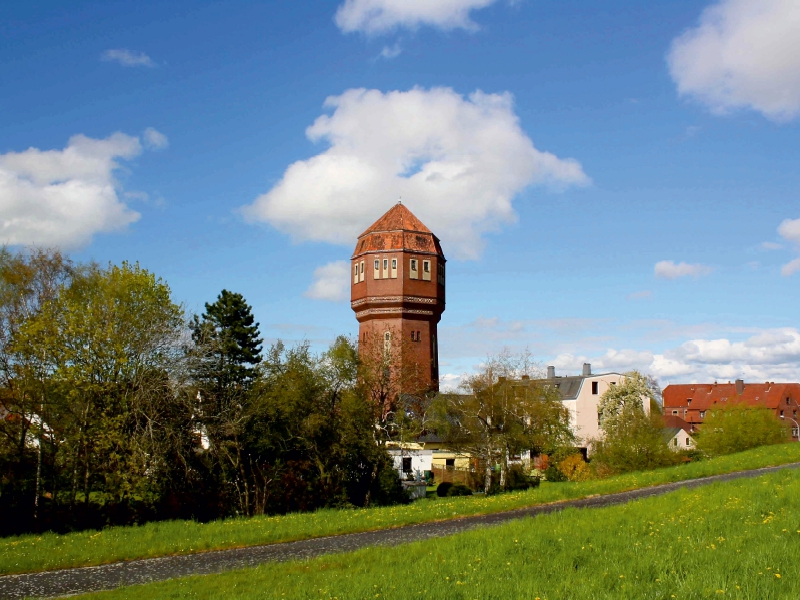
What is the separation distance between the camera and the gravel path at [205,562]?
37.3 feet

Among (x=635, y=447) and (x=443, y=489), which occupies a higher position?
(x=635, y=447)

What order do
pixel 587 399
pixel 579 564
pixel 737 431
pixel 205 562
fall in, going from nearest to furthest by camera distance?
1. pixel 579 564
2. pixel 205 562
3. pixel 737 431
4. pixel 587 399

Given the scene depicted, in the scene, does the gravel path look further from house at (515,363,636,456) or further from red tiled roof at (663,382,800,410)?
red tiled roof at (663,382,800,410)

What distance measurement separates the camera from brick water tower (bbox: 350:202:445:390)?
49688 millimetres

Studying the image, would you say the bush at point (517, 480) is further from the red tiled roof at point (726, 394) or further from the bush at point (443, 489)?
the red tiled roof at point (726, 394)

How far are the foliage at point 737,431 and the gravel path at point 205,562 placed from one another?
30.4 m

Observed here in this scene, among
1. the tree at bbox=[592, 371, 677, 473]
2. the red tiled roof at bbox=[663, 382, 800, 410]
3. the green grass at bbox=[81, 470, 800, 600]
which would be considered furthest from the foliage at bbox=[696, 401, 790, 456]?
the red tiled roof at bbox=[663, 382, 800, 410]

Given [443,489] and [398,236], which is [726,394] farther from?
[443,489]

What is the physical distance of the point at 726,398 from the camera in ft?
285

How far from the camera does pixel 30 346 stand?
20.7 m

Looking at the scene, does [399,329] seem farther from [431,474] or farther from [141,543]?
[141,543]

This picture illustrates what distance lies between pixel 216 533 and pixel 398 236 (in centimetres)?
3672

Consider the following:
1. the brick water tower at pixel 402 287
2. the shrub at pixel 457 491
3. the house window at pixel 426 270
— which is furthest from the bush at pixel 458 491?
the house window at pixel 426 270

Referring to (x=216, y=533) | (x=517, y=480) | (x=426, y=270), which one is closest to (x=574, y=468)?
(x=517, y=480)
